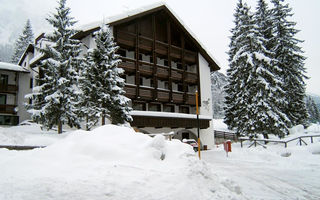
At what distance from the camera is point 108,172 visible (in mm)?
5438

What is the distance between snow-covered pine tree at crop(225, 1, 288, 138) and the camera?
2366cm

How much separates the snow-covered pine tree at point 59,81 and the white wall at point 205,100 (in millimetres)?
16114

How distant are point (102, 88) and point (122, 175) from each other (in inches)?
480

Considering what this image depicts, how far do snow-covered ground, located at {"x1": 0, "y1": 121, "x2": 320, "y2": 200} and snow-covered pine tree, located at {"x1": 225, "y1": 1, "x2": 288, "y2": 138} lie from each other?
15416 mm

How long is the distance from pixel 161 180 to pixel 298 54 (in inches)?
1163

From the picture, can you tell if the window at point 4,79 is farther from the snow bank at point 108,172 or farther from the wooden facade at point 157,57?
the snow bank at point 108,172

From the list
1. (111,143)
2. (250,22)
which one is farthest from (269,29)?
(111,143)

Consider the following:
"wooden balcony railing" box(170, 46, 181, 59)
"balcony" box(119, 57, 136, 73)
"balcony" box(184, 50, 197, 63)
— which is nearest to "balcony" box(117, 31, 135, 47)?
"balcony" box(119, 57, 136, 73)

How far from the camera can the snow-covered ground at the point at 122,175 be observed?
4512mm

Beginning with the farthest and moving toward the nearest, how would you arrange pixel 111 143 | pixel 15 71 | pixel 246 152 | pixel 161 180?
pixel 15 71, pixel 246 152, pixel 111 143, pixel 161 180

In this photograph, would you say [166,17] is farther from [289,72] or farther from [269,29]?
[289,72]

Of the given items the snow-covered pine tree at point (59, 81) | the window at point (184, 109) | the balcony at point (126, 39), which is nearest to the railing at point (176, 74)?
the window at point (184, 109)

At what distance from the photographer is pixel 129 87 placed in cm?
2261

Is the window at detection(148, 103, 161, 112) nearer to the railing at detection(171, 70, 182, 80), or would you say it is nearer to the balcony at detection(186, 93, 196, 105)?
the balcony at detection(186, 93, 196, 105)
